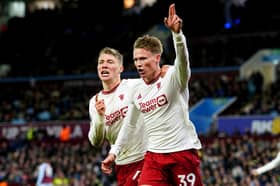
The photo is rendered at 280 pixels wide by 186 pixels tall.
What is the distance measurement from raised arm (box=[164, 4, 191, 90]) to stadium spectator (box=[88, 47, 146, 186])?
3.65 feet

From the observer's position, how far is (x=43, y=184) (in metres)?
20.2

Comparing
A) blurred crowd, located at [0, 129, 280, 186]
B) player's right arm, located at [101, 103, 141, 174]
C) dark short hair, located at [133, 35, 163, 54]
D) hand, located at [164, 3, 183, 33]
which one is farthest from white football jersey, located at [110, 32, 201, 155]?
blurred crowd, located at [0, 129, 280, 186]

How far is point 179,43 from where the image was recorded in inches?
257

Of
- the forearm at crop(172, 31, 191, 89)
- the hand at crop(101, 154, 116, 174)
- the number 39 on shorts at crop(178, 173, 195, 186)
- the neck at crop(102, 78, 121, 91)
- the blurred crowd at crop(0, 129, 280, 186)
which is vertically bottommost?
the blurred crowd at crop(0, 129, 280, 186)

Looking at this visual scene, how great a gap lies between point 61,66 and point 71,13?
6.35 m

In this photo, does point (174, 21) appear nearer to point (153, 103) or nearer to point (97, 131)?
point (153, 103)

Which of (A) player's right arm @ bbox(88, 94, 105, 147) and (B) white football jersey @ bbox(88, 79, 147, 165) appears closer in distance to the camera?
(A) player's right arm @ bbox(88, 94, 105, 147)

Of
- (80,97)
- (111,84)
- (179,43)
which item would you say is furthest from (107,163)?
(80,97)

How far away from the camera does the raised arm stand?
646 cm

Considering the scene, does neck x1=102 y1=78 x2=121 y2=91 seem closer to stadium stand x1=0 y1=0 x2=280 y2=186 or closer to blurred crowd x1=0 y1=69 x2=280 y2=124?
stadium stand x1=0 y1=0 x2=280 y2=186

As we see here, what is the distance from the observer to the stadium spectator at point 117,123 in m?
7.89

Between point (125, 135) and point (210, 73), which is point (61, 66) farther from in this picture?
point (125, 135)

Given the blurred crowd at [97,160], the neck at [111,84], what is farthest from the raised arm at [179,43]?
the blurred crowd at [97,160]

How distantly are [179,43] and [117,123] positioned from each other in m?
1.80
